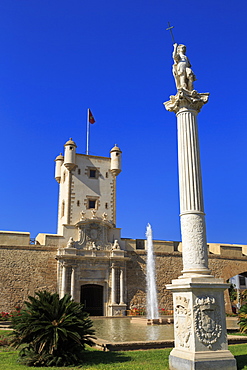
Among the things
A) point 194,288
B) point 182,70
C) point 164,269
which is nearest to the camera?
point 194,288

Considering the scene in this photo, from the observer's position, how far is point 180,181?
27.0ft

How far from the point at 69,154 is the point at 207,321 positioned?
2216 centimetres

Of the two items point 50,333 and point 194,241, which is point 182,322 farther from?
point 50,333

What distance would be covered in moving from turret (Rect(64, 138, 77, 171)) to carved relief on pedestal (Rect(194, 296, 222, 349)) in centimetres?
2163

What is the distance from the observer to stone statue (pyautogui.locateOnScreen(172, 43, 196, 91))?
29.2 ft

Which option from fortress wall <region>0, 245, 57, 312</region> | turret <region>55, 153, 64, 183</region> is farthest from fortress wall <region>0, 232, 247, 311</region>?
turret <region>55, 153, 64, 183</region>

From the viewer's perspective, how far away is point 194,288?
280 inches

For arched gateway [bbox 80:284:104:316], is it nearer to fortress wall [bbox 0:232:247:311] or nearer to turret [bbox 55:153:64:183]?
fortress wall [bbox 0:232:247:311]

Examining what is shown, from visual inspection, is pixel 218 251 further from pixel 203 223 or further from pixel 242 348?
pixel 203 223

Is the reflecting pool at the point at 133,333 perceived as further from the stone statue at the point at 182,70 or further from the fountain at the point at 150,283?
the fountain at the point at 150,283

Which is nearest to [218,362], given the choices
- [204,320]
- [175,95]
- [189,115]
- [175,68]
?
[204,320]

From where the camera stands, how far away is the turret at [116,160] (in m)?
29.1

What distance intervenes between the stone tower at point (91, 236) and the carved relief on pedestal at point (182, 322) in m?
18.2

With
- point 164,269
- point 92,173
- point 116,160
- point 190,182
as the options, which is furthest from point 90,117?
point 190,182
